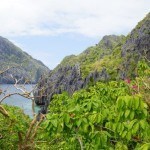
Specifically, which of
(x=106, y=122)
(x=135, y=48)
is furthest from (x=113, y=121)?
(x=135, y=48)

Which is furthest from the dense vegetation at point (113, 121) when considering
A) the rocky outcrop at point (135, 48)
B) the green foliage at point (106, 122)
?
the rocky outcrop at point (135, 48)

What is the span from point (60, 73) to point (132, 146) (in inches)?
6931

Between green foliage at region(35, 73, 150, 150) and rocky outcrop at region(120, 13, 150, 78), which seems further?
rocky outcrop at region(120, 13, 150, 78)

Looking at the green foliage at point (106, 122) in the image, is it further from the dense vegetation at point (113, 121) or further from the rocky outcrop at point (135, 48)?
the rocky outcrop at point (135, 48)

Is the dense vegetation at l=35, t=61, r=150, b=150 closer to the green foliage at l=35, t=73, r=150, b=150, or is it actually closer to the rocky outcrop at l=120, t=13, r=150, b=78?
the green foliage at l=35, t=73, r=150, b=150

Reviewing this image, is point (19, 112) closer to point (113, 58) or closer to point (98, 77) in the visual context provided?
point (98, 77)

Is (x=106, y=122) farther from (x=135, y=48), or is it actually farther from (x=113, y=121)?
(x=135, y=48)

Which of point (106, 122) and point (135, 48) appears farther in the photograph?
point (135, 48)

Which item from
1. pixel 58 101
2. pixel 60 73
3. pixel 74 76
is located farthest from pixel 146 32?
pixel 58 101

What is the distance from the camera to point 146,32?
154m

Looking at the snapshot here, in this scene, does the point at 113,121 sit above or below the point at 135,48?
below

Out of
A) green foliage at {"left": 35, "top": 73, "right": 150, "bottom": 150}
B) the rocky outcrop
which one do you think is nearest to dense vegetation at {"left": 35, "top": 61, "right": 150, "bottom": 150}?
green foliage at {"left": 35, "top": 73, "right": 150, "bottom": 150}

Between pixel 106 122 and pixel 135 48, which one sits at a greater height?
pixel 135 48

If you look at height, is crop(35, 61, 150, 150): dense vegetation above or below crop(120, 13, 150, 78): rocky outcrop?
below
